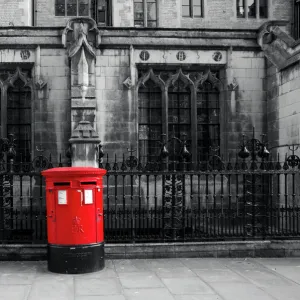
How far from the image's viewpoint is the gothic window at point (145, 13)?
19.1m

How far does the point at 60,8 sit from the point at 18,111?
6.96 metres

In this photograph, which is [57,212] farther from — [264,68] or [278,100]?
[264,68]

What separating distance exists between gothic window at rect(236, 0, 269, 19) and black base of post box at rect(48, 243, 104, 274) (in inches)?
595

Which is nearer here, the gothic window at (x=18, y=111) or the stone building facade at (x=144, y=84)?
the stone building facade at (x=144, y=84)

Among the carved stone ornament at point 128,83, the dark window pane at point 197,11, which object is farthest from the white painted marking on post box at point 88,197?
the dark window pane at point 197,11

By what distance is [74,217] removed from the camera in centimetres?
709

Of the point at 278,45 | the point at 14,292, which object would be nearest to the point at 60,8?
the point at 278,45

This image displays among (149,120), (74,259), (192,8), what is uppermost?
(192,8)

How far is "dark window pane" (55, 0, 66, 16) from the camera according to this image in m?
19.0

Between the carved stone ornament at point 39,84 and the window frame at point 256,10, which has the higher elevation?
the window frame at point 256,10

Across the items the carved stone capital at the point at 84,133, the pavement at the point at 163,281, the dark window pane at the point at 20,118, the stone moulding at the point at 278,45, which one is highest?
the stone moulding at the point at 278,45

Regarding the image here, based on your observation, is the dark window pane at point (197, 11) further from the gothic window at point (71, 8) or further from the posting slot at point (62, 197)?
the posting slot at point (62, 197)

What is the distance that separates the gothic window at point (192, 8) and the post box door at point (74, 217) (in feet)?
46.0

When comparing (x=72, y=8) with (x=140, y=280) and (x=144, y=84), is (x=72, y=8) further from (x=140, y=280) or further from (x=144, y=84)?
(x=140, y=280)
